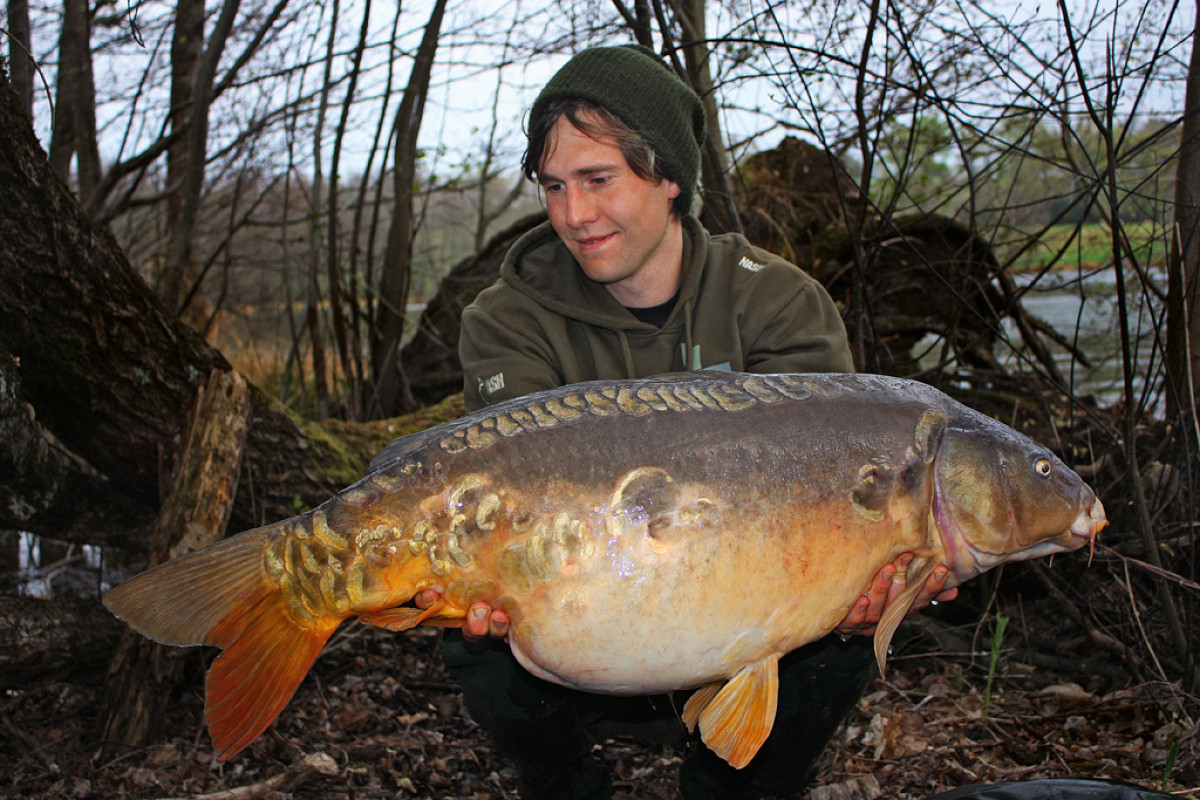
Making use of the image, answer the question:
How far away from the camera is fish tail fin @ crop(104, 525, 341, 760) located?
1.40m

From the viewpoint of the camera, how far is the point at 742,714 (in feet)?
4.83

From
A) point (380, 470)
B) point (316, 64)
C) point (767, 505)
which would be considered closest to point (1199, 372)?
point (767, 505)

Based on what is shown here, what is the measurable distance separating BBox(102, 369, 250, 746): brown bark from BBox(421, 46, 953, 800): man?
715 millimetres

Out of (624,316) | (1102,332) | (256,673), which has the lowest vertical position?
(256,673)

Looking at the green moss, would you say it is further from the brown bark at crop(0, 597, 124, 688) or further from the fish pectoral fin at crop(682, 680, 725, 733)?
the fish pectoral fin at crop(682, 680, 725, 733)

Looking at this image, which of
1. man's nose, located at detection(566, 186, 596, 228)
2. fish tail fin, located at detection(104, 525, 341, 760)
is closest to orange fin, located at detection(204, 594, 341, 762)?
fish tail fin, located at detection(104, 525, 341, 760)

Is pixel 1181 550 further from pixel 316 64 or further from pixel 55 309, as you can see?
pixel 316 64

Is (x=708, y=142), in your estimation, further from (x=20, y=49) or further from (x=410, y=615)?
(x=20, y=49)

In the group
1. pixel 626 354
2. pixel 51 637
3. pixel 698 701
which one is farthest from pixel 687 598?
pixel 51 637

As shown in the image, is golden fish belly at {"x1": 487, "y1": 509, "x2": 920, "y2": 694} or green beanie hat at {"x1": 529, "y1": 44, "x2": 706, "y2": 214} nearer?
golden fish belly at {"x1": 487, "y1": 509, "x2": 920, "y2": 694}

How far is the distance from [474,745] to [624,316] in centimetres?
119

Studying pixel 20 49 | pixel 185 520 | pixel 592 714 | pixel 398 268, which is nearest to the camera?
pixel 592 714

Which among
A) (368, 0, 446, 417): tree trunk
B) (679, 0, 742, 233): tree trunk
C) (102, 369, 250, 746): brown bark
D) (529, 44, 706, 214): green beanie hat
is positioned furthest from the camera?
(368, 0, 446, 417): tree trunk

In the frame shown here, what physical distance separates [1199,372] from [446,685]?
2298 mm
